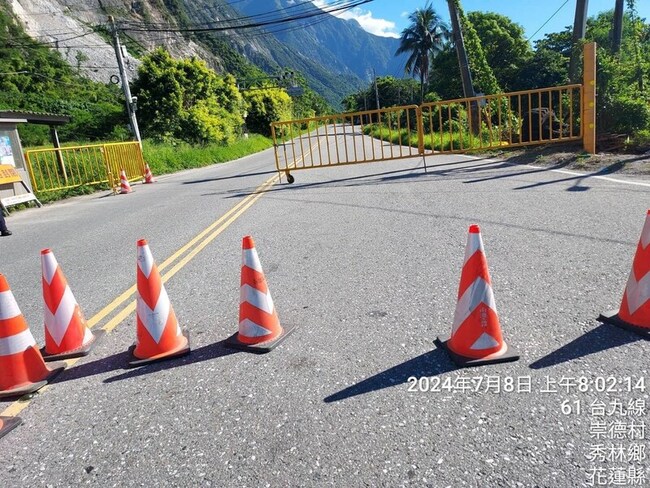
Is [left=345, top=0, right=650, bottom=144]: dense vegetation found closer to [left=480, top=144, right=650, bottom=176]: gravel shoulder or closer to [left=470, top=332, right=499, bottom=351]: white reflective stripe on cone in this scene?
[left=480, top=144, right=650, bottom=176]: gravel shoulder

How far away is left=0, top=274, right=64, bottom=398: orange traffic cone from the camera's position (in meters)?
2.91

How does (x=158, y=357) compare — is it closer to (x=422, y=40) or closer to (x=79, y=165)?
(x=79, y=165)

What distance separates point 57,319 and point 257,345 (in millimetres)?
1516

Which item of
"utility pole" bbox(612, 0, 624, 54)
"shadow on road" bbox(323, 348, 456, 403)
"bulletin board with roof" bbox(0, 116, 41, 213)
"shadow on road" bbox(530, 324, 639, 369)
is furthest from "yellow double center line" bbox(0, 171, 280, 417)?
"utility pole" bbox(612, 0, 624, 54)

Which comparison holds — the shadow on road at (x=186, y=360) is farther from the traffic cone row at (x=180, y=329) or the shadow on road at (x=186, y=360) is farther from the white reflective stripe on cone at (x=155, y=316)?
the white reflective stripe on cone at (x=155, y=316)

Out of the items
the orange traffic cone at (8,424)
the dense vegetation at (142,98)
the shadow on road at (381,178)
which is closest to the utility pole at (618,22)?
the shadow on road at (381,178)

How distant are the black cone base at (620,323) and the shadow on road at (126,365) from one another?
98.8 inches

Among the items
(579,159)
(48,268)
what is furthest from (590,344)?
(579,159)

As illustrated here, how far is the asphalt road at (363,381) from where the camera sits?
2025mm

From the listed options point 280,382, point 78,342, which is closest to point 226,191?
point 78,342

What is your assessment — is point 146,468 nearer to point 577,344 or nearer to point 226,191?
point 577,344

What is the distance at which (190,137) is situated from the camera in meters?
32.2

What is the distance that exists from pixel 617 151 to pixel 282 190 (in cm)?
789

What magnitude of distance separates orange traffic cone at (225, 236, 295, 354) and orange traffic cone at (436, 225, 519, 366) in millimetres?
1221
